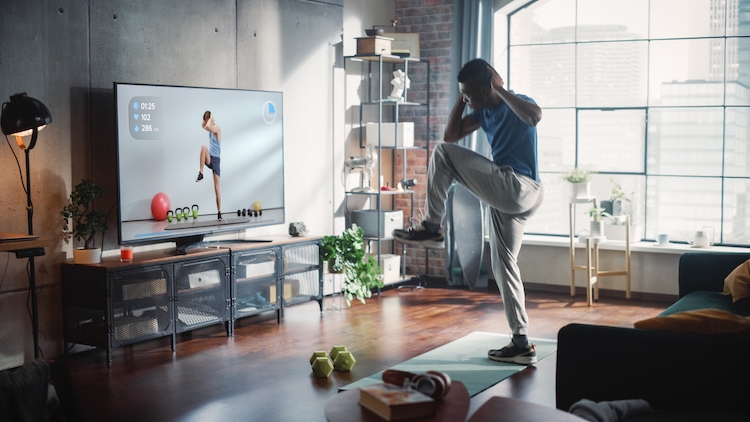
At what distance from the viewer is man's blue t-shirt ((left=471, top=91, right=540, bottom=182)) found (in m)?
4.66

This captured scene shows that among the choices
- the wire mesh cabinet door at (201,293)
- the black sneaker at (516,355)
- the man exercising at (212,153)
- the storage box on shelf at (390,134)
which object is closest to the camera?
the black sneaker at (516,355)

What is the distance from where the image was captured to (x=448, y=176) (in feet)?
13.9

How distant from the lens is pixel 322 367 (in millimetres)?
4555

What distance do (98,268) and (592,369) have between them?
3133 mm

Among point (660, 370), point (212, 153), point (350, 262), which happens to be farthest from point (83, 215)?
point (660, 370)

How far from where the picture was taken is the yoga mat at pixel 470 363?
4508 mm

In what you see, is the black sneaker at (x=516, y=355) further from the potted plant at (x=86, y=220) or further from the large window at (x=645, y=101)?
the large window at (x=645, y=101)

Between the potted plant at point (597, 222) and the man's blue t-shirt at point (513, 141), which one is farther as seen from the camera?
the potted plant at point (597, 222)

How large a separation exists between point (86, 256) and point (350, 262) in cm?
229

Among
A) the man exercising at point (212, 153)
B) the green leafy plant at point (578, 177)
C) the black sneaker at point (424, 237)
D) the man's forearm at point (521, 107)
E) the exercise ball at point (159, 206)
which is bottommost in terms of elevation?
the black sneaker at point (424, 237)

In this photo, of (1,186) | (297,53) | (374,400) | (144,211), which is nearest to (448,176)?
(374,400)

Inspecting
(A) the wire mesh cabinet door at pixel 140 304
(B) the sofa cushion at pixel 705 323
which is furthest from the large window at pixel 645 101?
(B) the sofa cushion at pixel 705 323

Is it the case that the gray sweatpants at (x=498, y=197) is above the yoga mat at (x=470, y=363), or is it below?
above

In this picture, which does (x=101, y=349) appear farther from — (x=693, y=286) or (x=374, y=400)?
(x=693, y=286)
